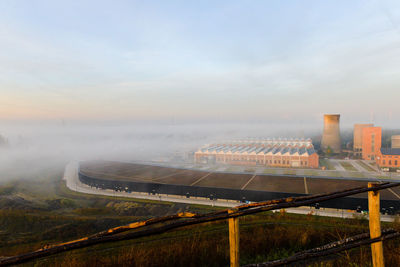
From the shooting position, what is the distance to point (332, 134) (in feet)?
144

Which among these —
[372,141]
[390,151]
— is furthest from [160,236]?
[372,141]

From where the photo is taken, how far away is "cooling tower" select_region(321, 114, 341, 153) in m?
43.0

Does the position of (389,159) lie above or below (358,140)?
below

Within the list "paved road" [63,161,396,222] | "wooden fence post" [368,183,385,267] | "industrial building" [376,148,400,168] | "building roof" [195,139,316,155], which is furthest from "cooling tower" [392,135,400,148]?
"wooden fence post" [368,183,385,267]

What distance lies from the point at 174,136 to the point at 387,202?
5561 cm

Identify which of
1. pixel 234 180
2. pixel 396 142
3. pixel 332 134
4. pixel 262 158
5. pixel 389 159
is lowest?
pixel 234 180

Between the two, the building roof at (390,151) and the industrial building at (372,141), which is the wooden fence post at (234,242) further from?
the industrial building at (372,141)

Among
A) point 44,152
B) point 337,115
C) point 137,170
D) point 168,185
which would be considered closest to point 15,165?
point 44,152

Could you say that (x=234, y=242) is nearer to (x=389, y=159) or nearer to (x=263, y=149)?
(x=389, y=159)

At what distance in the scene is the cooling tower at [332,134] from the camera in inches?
1694

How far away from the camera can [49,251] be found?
3.15 ft

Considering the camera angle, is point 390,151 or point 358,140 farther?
point 358,140

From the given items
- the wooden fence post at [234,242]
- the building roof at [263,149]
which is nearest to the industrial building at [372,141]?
Result: the building roof at [263,149]

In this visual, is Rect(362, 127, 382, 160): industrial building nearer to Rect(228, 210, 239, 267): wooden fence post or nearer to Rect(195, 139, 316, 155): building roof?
Rect(195, 139, 316, 155): building roof
